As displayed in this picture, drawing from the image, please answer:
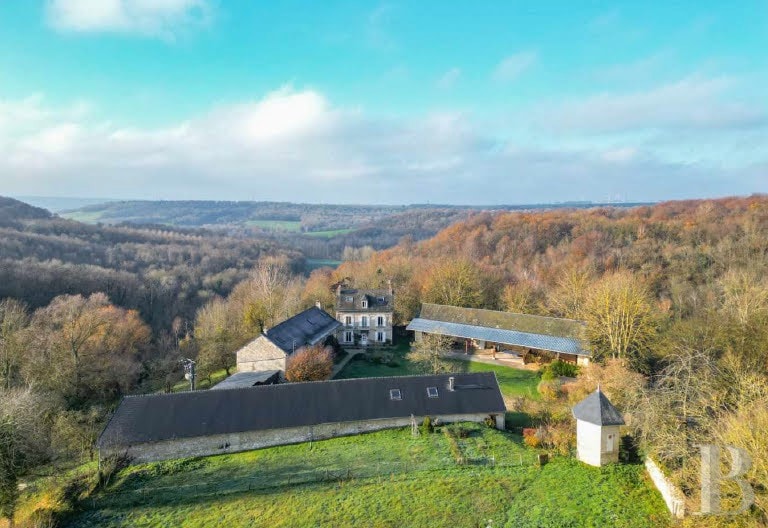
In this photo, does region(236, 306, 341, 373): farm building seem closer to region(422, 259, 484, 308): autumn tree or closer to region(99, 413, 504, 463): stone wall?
region(99, 413, 504, 463): stone wall

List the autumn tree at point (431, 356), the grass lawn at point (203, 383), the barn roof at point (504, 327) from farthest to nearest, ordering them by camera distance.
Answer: the barn roof at point (504, 327)
the grass lawn at point (203, 383)
the autumn tree at point (431, 356)

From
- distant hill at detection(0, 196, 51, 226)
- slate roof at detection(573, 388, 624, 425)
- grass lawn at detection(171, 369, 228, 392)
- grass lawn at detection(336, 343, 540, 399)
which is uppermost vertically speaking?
distant hill at detection(0, 196, 51, 226)

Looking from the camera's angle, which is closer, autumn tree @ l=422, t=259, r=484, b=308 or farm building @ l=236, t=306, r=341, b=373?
farm building @ l=236, t=306, r=341, b=373

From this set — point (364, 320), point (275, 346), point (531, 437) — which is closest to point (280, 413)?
point (275, 346)

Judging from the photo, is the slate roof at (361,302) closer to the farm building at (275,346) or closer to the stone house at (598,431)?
the farm building at (275,346)

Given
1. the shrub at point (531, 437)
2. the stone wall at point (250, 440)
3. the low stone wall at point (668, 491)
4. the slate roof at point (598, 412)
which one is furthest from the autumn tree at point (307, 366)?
the low stone wall at point (668, 491)
